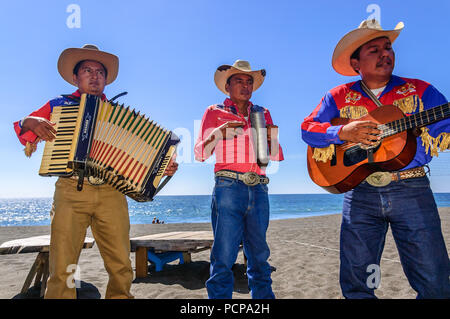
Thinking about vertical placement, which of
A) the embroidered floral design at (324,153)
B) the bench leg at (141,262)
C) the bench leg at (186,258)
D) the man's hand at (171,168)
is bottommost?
the bench leg at (186,258)

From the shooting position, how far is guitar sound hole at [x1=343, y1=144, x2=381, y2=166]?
2570 millimetres

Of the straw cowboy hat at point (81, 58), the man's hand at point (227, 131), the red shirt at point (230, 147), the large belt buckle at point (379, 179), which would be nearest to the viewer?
the large belt buckle at point (379, 179)

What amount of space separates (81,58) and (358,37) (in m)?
3.05

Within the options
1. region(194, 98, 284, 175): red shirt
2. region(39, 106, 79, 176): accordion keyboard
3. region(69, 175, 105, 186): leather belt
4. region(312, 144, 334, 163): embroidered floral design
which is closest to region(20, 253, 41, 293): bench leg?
region(69, 175, 105, 186): leather belt

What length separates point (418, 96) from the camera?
8.14ft

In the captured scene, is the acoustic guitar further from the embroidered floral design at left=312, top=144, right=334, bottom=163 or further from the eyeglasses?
the eyeglasses

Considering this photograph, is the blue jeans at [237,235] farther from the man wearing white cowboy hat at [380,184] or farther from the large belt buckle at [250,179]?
the man wearing white cowboy hat at [380,184]

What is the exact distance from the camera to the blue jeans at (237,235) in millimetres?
2873

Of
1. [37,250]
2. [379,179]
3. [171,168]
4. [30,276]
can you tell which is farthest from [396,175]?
[30,276]

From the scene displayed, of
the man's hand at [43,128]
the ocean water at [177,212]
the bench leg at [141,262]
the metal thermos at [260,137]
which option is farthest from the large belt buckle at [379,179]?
the ocean water at [177,212]

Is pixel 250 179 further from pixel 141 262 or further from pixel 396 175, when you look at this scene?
pixel 141 262

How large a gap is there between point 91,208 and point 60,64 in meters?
1.78

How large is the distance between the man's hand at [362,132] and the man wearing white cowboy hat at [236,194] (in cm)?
86
